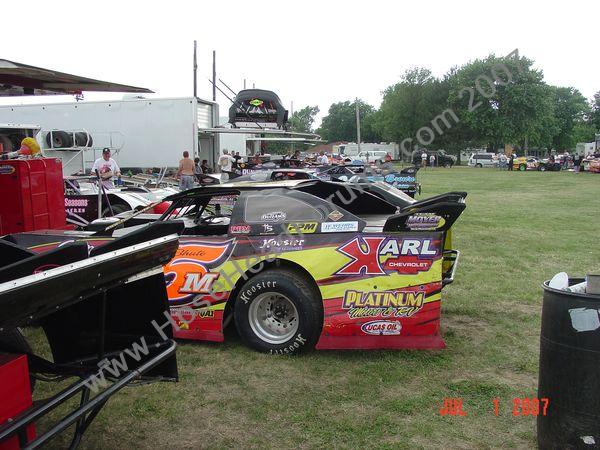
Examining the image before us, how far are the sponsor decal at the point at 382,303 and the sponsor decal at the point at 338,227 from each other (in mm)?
502

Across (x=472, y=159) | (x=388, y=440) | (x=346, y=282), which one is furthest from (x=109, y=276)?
(x=472, y=159)

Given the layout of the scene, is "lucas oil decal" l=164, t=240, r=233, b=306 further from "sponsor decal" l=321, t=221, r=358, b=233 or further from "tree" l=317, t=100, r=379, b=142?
"tree" l=317, t=100, r=379, b=142

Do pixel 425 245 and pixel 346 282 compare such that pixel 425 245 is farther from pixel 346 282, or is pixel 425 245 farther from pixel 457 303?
pixel 457 303

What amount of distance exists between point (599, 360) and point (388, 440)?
4.16 ft

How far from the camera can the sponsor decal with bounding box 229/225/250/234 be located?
4566 millimetres

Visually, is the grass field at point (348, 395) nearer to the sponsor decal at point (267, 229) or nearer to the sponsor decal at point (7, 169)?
the sponsor decal at point (267, 229)

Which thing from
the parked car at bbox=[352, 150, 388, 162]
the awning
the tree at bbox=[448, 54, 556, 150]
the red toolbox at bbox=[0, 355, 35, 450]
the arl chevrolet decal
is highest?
the tree at bbox=[448, 54, 556, 150]

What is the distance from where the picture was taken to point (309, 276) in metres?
4.48

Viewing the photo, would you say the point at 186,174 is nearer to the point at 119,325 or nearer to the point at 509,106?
the point at 119,325

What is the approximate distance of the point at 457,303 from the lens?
6.05 m

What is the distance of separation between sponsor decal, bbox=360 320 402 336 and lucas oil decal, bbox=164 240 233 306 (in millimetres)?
1302

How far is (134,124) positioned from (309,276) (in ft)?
46.6

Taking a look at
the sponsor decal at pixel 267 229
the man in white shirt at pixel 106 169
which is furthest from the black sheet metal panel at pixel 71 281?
the man in white shirt at pixel 106 169
